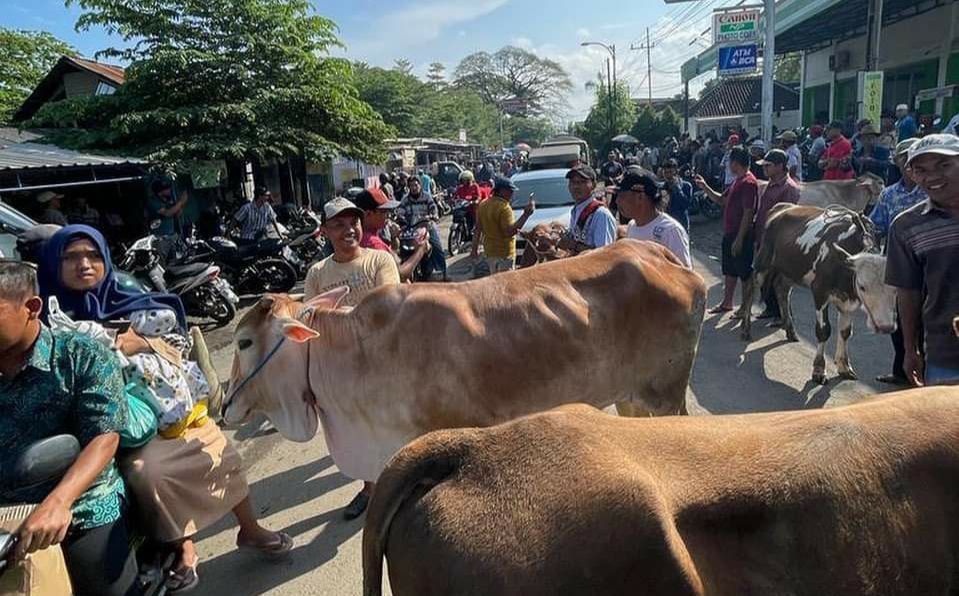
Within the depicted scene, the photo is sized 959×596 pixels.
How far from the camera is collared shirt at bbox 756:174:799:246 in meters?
6.94

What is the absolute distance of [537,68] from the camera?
3093 inches

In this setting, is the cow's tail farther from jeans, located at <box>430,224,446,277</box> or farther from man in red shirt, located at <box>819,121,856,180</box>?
man in red shirt, located at <box>819,121,856,180</box>

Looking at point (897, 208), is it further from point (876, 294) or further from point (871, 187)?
point (871, 187)

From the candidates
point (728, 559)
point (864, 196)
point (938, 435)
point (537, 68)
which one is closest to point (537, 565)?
point (728, 559)

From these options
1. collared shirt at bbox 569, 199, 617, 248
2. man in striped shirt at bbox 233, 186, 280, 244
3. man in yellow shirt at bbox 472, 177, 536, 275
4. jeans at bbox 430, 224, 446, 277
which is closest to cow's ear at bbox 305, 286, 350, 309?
collared shirt at bbox 569, 199, 617, 248

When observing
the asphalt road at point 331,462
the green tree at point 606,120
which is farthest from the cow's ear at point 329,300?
the green tree at point 606,120

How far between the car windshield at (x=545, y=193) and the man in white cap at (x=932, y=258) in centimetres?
749

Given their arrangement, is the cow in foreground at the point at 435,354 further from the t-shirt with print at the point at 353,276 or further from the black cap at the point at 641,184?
the black cap at the point at 641,184

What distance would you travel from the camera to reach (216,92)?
1274cm

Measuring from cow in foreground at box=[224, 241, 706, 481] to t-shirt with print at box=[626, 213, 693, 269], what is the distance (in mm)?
803

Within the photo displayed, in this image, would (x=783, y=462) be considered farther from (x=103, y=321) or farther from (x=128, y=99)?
(x=128, y=99)

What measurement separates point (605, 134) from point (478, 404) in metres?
37.4

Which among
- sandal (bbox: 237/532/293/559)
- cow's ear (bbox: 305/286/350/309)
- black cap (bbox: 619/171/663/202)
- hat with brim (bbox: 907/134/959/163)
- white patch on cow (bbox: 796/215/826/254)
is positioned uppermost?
hat with brim (bbox: 907/134/959/163)

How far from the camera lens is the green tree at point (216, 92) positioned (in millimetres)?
12102
